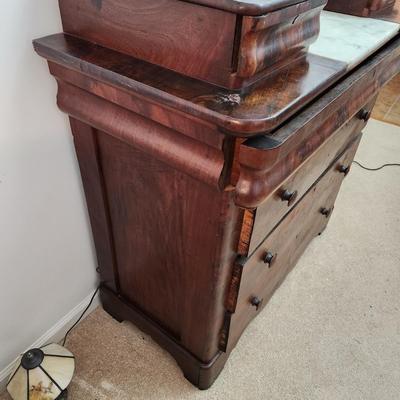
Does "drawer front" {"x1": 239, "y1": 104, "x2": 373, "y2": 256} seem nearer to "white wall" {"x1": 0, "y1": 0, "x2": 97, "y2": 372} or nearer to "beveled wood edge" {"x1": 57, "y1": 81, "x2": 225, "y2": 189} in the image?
"beveled wood edge" {"x1": 57, "y1": 81, "x2": 225, "y2": 189}

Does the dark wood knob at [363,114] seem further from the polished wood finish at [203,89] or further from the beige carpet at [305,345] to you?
the beige carpet at [305,345]

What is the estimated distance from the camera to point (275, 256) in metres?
0.99

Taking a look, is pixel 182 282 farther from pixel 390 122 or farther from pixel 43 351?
pixel 390 122

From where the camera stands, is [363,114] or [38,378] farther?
[363,114]

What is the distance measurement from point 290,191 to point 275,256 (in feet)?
0.77

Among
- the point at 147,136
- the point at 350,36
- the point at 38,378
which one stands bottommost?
the point at 38,378

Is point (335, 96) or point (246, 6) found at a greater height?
point (246, 6)

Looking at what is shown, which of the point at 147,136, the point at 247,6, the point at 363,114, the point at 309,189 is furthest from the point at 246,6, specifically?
the point at 363,114

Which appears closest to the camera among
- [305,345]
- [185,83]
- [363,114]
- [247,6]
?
[247,6]

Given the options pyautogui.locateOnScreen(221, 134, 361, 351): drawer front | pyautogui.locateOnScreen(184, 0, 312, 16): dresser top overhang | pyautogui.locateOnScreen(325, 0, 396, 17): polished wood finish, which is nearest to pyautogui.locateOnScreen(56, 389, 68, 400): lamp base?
pyautogui.locateOnScreen(221, 134, 361, 351): drawer front

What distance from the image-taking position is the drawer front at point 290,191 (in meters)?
→ 0.73

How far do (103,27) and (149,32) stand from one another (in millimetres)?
110

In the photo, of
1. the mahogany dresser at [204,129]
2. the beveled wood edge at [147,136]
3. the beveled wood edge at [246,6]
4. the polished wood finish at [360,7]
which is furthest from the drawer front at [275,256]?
the beveled wood edge at [246,6]

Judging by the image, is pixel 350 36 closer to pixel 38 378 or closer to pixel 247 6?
pixel 247 6
